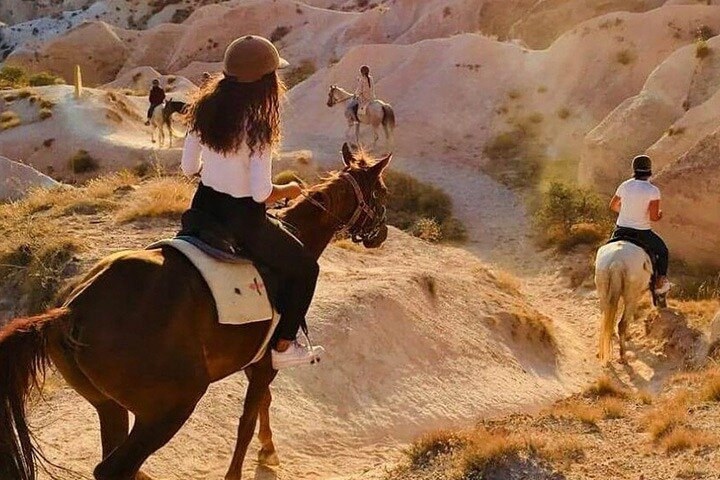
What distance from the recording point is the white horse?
12.1 m

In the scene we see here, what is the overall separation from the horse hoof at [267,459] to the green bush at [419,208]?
1207 cm

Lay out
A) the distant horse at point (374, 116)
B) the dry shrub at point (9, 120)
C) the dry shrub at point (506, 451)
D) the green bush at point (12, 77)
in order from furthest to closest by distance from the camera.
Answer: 1. the green bush at point (12, 77)
2. the dry shrub at point (9, 120)
3. the distant horse at point (374, 116)
4. the dry shrub at point (506, 451)

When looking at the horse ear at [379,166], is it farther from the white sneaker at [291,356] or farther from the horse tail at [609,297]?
the horse tail at [609,297]

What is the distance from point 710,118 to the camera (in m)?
16.9

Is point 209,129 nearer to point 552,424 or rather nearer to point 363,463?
point 363,463

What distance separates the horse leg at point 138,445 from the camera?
5211 mm

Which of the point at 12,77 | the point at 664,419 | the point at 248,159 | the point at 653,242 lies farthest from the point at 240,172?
the point at 12,77

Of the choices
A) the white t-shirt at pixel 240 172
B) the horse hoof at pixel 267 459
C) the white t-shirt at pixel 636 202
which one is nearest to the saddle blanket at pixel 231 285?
the white t-shirt at pixel 240 172

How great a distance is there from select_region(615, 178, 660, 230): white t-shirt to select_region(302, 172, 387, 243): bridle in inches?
229

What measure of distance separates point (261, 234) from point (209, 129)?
778 millimetres

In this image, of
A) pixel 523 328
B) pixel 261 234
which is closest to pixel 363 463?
pixel 261 234

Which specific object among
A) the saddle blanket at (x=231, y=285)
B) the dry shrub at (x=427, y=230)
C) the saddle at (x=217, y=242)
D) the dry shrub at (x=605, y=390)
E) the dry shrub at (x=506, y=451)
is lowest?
the dry shrub at (x=427, y=230)

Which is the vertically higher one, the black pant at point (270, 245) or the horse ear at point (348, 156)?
the horse ear at point (348, 156)

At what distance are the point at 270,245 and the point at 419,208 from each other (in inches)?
621
